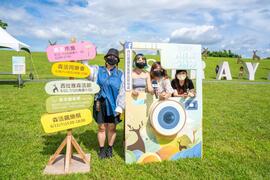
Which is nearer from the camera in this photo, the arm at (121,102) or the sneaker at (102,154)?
the arm at (121,102)

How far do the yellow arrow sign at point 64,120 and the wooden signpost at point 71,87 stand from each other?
1.04ft

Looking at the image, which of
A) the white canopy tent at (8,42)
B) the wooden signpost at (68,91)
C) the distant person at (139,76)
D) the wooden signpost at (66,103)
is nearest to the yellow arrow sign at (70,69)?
the wooden signpost at (68,91)

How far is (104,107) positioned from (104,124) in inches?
11.9

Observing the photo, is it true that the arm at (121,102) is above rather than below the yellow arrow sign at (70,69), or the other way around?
below

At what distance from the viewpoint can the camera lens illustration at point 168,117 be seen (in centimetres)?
413

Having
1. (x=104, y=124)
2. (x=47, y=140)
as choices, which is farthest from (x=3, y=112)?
(x=104, y=124)

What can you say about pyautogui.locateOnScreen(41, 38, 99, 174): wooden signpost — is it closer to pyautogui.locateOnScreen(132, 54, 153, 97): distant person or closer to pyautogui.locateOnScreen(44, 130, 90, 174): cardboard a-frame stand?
pyautogui.locateOnScreen(44, 130, 90, 174): cardboard a-frame stand

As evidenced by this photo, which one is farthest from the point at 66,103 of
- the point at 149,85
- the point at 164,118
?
the point at 164,118

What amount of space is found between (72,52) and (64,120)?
3.30 feet

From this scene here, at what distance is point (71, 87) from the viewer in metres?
4.01

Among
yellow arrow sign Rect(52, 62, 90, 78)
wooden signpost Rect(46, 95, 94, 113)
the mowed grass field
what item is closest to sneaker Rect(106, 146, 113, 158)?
the mowed grass field

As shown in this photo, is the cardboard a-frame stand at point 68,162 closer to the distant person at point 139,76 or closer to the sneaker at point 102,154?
the sneaker at point 102,154

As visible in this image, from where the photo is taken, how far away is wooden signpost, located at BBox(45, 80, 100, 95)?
3.91m

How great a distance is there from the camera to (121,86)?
169 inches
